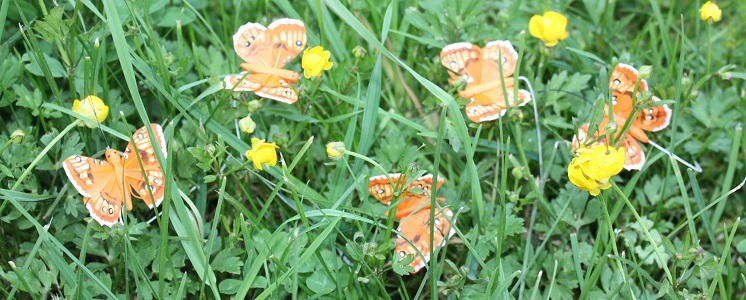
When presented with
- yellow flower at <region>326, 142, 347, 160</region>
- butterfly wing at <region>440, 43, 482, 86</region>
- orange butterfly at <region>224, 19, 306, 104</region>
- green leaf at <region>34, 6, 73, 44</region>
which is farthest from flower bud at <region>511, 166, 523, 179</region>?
green leaf at <region>34, 6, 73, 44</region>

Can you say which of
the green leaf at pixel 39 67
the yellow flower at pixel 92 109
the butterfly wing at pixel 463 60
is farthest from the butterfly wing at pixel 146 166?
the butterfly wing at pixel 463 60

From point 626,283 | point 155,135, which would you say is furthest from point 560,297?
point 155,135

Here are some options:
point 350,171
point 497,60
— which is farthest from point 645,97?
point 350,171

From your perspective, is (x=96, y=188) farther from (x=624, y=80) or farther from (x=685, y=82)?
(x=685, y=82)

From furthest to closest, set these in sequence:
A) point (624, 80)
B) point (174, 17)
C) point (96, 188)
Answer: point (174, 17) → point (624, 80) → point (96, 188)

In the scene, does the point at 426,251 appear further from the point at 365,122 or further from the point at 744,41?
the point at 744,41

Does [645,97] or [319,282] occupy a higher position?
[645,97]
